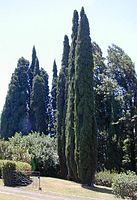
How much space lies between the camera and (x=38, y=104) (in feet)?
164

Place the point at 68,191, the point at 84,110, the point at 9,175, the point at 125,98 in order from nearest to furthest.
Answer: the point at 68,191, the point at 9,175, the point at 84,110, the point at 125,98

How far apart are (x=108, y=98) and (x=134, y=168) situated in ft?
26.4

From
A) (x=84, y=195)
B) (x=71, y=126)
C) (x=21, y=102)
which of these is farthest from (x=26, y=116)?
(x=84, y=195)

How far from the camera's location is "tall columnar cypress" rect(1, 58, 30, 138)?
1925 inches

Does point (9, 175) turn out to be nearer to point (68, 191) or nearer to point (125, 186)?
point (68, 191)

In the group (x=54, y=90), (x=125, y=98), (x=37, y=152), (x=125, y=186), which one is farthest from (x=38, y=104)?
(x=125, y=186)

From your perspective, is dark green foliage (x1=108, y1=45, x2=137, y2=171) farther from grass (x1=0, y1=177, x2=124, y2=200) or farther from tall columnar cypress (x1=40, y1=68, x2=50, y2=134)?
grass (x1=0, y1=177, x2=124, y2=200)

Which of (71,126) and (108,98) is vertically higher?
(108,98)

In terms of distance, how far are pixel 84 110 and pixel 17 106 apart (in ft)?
79.0

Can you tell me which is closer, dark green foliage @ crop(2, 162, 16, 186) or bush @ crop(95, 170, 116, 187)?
dark green foliage @ crop(2, 162, 16, 186)

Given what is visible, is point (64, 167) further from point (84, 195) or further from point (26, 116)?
point (26, 116)

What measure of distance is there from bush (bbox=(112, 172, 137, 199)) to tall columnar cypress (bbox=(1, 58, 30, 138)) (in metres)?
31.6

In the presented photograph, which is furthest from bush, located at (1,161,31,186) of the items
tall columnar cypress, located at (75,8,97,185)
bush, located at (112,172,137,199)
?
bush, located at (112,172,137,199)

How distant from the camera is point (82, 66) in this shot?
28.3 metres
